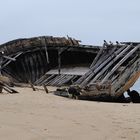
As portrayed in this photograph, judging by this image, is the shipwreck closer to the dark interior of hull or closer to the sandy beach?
the dark interior of hull

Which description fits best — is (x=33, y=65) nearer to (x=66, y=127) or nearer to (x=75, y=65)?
(x=75, y=65)

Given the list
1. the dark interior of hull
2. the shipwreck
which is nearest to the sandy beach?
the shipwreck

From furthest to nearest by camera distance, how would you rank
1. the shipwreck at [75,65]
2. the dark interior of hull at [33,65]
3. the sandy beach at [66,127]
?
the dark interior of hull at [33,65] → the shipwreck at [75,65] → the sandy beach at [66,127]

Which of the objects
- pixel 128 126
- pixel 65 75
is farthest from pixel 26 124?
pixel 65 75

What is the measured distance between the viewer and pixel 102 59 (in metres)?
18.5

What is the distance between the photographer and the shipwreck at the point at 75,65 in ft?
51.0

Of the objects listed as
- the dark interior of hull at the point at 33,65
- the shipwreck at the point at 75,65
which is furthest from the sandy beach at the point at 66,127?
the dark interior of hull at the point at 33,65

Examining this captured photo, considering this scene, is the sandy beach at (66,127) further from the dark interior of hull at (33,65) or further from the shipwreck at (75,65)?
the dark interior of hull at (33,65)

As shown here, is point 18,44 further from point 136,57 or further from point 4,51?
point 136,57

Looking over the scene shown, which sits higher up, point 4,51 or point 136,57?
point 136,57

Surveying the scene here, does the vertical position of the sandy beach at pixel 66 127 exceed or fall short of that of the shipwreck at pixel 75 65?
it exceeds it

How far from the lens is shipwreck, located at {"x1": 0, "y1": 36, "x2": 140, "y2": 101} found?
1554cm

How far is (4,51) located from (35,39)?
180 cm

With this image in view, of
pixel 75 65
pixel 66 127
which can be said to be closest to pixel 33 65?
pixel 75 65
